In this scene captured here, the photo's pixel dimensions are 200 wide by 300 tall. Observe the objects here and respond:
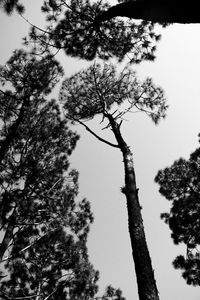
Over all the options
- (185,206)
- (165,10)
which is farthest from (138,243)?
(185,206)

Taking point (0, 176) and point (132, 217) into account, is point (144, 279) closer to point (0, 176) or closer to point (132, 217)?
point (132, 217)

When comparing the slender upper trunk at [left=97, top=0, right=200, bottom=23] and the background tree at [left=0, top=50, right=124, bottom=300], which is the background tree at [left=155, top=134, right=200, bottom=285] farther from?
the slender upper trunk at [left=97, top=0, right=200, bottom=23]

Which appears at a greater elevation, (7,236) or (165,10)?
(165,10)

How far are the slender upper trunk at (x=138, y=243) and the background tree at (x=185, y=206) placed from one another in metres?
5.37

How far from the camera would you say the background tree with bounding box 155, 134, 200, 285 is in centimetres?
973

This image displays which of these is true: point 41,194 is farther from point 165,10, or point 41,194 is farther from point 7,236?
point 165,10

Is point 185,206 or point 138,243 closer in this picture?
point 138,243

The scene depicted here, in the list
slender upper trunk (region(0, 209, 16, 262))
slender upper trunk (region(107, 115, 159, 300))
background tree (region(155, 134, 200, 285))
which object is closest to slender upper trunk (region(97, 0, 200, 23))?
slender upper trunk (region(107, 115, 159, 300))

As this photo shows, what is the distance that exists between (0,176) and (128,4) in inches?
260

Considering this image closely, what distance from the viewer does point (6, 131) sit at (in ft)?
28.4

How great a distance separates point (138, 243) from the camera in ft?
14.4

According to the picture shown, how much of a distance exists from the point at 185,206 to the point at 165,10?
8842mm

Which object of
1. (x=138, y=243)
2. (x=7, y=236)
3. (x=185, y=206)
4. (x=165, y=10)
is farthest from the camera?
(x=185, y=206)

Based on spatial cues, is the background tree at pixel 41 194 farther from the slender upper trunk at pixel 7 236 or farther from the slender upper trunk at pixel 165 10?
the slender upper trunk at pixel 165 10
